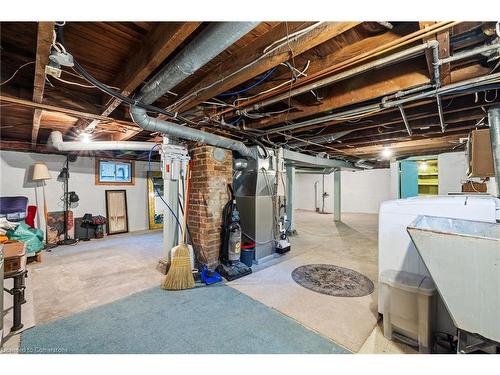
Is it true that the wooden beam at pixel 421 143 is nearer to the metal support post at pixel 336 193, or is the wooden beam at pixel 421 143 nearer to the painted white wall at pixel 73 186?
the metal support post at pixel 336 193

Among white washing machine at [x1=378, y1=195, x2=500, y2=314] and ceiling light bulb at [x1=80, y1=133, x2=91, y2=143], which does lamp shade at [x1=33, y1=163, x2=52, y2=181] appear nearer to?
ceiling light bulb at [x1=80, y1=133, x2=91, y2=143]

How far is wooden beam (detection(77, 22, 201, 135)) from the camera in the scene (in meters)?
1.23

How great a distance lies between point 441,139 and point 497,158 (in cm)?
223

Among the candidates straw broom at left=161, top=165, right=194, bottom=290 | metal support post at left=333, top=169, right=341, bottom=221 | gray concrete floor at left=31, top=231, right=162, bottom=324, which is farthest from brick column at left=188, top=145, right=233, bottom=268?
metal support post at left=333, top=169, right=341, bottom=221

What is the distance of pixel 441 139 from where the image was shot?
160 inches

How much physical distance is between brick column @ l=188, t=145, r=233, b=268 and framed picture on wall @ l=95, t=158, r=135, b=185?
359cm

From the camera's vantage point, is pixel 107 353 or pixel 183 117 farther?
pixel 183 117

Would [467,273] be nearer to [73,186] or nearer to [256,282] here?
[256,282]

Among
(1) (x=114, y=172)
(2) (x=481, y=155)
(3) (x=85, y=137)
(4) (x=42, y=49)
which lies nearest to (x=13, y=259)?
(4) (x=42, y=49)

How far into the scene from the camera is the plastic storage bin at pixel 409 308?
1569 millimetres

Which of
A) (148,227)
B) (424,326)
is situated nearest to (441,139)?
(424,326)

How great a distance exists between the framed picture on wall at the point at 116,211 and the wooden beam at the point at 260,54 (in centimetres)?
480
